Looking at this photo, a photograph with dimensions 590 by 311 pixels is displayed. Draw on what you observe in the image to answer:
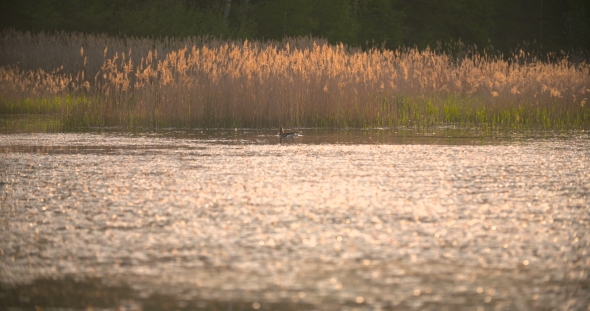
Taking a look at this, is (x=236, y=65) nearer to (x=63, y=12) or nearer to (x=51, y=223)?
(x=51, y=223)

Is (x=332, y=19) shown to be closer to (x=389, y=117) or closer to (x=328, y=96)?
(x=389, y=117)

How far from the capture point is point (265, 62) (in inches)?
724

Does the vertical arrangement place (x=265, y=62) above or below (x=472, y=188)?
above

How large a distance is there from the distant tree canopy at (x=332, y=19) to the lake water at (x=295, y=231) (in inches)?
967

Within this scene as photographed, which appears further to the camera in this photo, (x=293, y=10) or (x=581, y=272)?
(x=293, y=10)

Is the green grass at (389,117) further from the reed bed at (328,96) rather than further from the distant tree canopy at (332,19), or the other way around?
the distant tree canopy at (332,19)

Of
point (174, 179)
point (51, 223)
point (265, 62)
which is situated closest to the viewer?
point (51, 223)

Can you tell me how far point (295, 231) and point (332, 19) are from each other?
39448 millimetres

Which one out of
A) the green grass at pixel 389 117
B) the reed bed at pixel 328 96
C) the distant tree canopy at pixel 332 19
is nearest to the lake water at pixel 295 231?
the green grass at pixel 389 117

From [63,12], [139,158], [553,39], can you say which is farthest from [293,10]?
[139,158]

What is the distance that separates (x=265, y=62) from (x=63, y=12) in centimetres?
2332

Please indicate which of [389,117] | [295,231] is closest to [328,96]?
[389,117]

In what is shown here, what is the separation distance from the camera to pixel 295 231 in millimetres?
6289

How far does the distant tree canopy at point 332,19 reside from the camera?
3994cm
